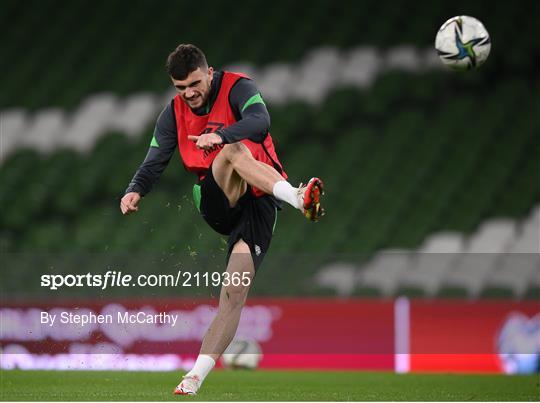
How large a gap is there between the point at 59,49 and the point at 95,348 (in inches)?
349

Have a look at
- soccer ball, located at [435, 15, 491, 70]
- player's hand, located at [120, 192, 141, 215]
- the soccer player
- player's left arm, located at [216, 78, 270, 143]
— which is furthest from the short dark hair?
soccer ball, located at [435, 15, 491, 70]

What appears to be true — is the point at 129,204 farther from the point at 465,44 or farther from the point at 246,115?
the point at 465,44

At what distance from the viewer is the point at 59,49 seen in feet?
55.6

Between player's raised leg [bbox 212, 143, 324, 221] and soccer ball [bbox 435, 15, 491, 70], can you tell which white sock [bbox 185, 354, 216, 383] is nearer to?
player's raised leg [bbox 212, 143, 324, 221]

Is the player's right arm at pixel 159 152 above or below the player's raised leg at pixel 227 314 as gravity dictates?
above

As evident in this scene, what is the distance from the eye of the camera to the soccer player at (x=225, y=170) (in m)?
5.61

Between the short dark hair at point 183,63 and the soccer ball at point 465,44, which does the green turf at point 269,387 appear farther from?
the soccer ball at point 465,44

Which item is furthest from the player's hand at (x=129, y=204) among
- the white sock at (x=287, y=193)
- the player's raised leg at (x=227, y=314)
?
the white sock at (x=287, y=193)

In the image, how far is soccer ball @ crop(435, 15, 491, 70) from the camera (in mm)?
7168

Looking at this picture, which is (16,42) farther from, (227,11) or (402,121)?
(402,121)

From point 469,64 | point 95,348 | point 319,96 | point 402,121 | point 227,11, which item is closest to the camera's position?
point 469,64

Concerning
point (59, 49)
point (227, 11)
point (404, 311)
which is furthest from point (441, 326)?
point (59, 49)

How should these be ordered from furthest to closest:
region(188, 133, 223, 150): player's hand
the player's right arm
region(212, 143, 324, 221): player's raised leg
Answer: the player's right arm < region(212, 143, 324, 221): player's raised leg < region(188, 133, 223, 150): player's hand

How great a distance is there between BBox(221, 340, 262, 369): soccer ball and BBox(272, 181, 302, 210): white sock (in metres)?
4.23
